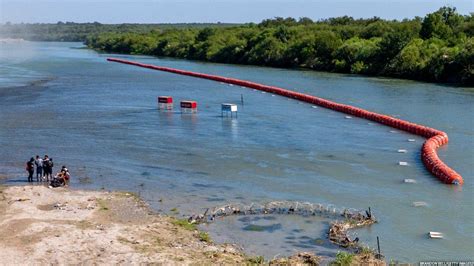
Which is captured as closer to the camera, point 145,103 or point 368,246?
point 368,246

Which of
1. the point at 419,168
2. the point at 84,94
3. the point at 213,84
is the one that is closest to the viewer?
the point at 419,168

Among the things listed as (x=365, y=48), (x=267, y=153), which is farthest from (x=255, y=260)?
(x=365, y=48)

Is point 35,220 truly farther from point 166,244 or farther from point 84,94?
point 84,94

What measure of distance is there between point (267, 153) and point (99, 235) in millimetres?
15422

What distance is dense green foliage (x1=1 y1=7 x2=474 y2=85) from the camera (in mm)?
72263

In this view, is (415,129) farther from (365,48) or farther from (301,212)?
(365,48)

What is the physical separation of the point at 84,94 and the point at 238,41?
61528mm

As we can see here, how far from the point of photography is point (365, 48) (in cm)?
8706

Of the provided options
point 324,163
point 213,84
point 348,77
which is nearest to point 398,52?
point 348,77

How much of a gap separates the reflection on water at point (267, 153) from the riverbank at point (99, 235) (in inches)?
49.7

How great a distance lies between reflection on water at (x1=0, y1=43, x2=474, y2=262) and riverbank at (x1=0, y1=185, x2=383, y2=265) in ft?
4.14

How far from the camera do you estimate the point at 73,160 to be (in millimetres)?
32156

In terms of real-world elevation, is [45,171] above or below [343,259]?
below

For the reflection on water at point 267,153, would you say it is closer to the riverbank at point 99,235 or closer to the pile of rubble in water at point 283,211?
the pile of rubble in water at point 283,211
